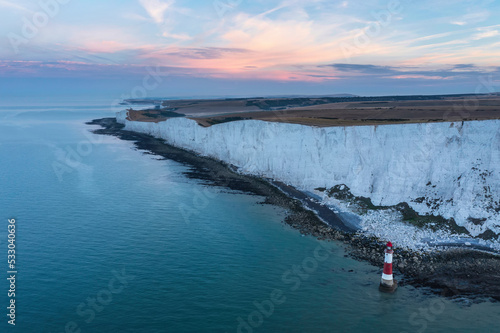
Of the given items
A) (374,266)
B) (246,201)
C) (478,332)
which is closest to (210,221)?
(246,201)

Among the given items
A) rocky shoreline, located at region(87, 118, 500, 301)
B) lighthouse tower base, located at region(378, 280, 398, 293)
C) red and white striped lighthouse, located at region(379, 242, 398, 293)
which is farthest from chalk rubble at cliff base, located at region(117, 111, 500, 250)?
red and white striped lighthouse, located at region(379, 242, 398, 293)

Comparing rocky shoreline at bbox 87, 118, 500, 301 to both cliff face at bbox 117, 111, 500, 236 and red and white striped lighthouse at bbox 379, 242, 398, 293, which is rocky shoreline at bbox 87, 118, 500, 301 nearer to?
red and white striped lighthouse at bbox 379, 242, 398, 293

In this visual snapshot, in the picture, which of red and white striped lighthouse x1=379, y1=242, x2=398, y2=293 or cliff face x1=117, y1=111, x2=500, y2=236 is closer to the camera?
red and white striped lighthouse x1=379, y1=242, x2=398, y2=293

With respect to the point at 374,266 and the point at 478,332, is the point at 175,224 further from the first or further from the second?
the point at 478,332

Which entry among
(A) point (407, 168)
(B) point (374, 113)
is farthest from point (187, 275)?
(B) point (374, 113)

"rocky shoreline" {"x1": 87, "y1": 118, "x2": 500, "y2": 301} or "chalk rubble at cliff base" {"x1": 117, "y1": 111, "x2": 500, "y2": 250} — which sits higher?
"chalk rubble at cliff base" {"x1": 117, "y1": 111, "x2": 500, "y2": 250}

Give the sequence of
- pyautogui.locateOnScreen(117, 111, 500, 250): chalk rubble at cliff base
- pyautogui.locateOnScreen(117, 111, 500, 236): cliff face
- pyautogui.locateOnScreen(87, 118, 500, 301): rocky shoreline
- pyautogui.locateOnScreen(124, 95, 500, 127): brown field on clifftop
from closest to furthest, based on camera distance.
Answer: pyautogui.locateOnScreen(87, 118, 500, 301): rocky shoreline, pyautogui.locateOnScreen(117, 111, 500, 250): chalk rubble at cliff base, pyautogui.locateOnScreen(117, 111, 500, 236): cliff face, pyautogui.locateOnScreen(124, 95, 500, 127): brown field on clifftop

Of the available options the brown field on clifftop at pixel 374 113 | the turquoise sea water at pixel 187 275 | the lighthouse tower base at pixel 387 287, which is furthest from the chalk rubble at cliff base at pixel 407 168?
the turquoise sea water at pixel 187 275
